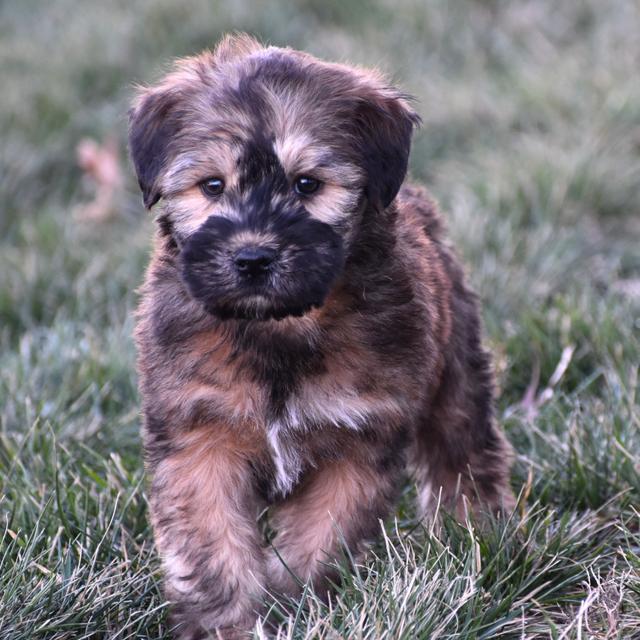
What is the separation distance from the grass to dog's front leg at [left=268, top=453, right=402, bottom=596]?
0.10m

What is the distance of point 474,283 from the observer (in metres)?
5.55

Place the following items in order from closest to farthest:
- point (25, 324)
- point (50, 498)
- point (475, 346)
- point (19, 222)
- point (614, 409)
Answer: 1. point (50, 498)
2. point (475, 346)
3. point (614, 409)
4. point (25, 324)
5. point (19, 222)

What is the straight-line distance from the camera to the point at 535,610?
316 centimetres

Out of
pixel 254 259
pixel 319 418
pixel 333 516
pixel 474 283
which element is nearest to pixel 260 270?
pixel 254 259

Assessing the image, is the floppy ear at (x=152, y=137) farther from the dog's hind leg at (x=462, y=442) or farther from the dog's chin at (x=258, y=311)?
the dog's hind leg at (x=462, y=442)

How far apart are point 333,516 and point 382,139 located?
1.03m

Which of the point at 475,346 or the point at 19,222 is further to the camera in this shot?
the point at 19,222

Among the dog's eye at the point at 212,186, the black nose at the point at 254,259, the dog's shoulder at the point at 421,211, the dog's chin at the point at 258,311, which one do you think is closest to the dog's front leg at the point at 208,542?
the dog's chin at the point at 258,311

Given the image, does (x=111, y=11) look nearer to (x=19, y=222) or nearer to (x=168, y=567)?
(x=19, y=222)

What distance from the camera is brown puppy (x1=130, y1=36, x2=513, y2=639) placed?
3037mm

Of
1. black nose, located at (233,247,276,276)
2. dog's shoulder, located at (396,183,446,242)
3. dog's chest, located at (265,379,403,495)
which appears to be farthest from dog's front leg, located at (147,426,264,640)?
dog's shoulder, located at (396,183,446,242)

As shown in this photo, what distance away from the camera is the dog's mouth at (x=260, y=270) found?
2865 millimetres

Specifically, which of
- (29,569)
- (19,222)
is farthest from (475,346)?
(19,222)

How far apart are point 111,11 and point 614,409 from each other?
7.13m
